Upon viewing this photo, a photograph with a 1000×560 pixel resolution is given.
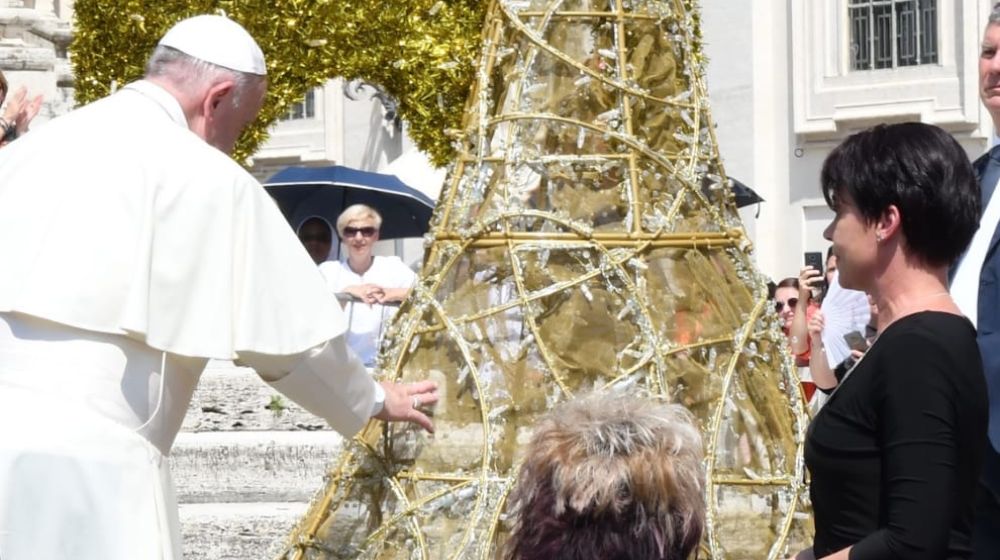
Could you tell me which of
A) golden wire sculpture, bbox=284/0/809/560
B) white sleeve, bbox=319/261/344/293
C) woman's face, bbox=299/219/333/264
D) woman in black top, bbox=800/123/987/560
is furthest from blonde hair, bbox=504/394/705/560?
woman's face, bbox=299/219/333/264

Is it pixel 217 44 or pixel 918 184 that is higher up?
pixel 217 44

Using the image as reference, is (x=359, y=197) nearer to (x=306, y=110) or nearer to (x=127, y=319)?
(x=127, y=319)

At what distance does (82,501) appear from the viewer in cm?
356

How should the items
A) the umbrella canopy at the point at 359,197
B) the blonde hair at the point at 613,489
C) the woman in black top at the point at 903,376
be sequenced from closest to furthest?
the blonde hair at the point at 613,489 → the woman in black top at the point at 903,376 → the umbrella canopy at the point at 359,197

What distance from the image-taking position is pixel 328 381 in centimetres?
370

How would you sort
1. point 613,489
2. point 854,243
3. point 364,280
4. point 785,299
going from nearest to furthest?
point 613,489, point 854,243, point 364,280, point 785,299

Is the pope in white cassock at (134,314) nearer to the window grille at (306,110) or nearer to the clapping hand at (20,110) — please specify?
the clapping hand at (20,110)

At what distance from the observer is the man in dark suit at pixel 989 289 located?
298 centimetres

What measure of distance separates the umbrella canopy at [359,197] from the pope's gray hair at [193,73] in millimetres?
8190

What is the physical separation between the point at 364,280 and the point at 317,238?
1097 mm

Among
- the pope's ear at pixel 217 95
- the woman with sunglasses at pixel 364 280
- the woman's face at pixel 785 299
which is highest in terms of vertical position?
the pope's ear at pixel 217 95

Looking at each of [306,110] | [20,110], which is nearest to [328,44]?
[20,110]

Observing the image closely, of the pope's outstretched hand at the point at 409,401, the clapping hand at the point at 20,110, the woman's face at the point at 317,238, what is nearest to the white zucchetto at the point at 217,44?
the pope's outstretched hand at the point at 409,401

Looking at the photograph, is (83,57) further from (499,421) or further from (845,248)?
(845,248)
